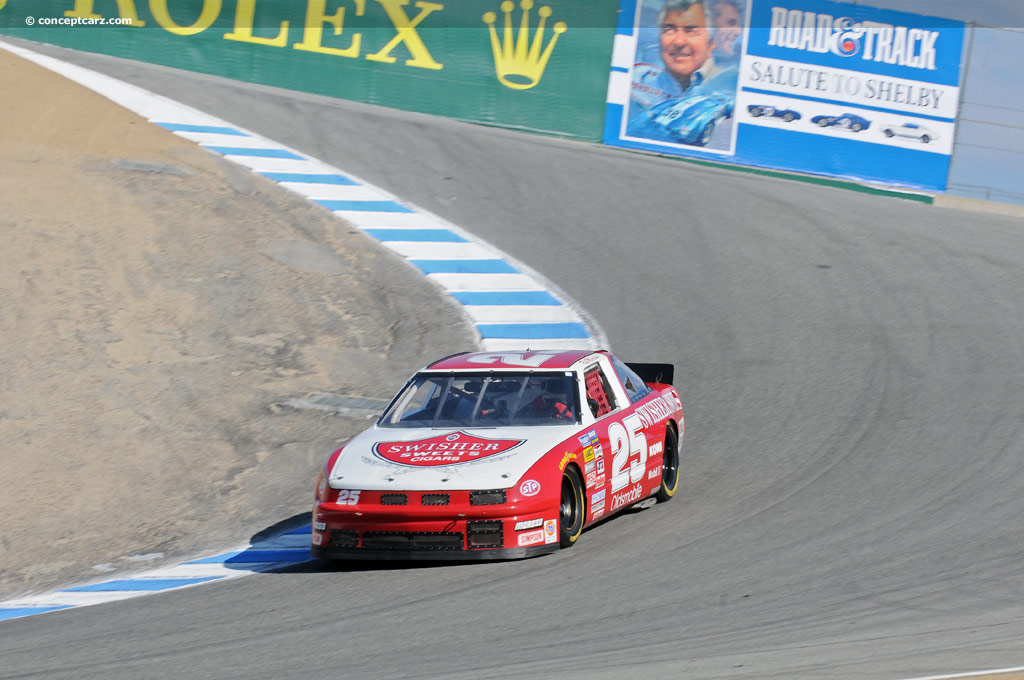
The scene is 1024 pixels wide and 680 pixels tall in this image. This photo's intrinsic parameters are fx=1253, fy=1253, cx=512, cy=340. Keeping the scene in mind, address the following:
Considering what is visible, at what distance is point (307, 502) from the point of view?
1002 centimetres

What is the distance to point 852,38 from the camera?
2041cm

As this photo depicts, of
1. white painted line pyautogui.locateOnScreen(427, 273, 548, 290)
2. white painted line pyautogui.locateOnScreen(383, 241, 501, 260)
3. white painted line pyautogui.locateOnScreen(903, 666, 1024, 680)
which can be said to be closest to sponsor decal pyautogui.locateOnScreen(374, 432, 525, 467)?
white painted line pyautogui.locateOnScreen(903, 666, 1024, 680)

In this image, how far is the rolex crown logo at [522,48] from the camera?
21.6 metres

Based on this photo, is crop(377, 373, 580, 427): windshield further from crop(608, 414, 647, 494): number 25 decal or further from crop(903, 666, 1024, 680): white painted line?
crop(903, 666, 1024, 680): white painted line

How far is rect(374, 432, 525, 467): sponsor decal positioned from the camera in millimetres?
7695

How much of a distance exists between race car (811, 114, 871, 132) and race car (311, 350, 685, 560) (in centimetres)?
1234

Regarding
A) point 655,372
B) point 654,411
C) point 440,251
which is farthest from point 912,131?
point 654,411

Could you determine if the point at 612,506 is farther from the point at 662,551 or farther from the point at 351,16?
the point at 351,16

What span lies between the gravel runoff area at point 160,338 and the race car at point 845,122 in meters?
8.21

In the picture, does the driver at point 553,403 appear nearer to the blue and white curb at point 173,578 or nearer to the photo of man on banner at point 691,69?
the blue and white curb at point 173,578

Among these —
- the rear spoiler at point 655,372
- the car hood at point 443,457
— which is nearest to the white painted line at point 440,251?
the rear spoiler at point 655,372

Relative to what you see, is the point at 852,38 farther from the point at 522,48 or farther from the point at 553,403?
the point at 553,403

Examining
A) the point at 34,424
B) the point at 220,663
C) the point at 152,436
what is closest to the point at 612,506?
the point at 220,663

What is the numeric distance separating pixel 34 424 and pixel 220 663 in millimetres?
5797
